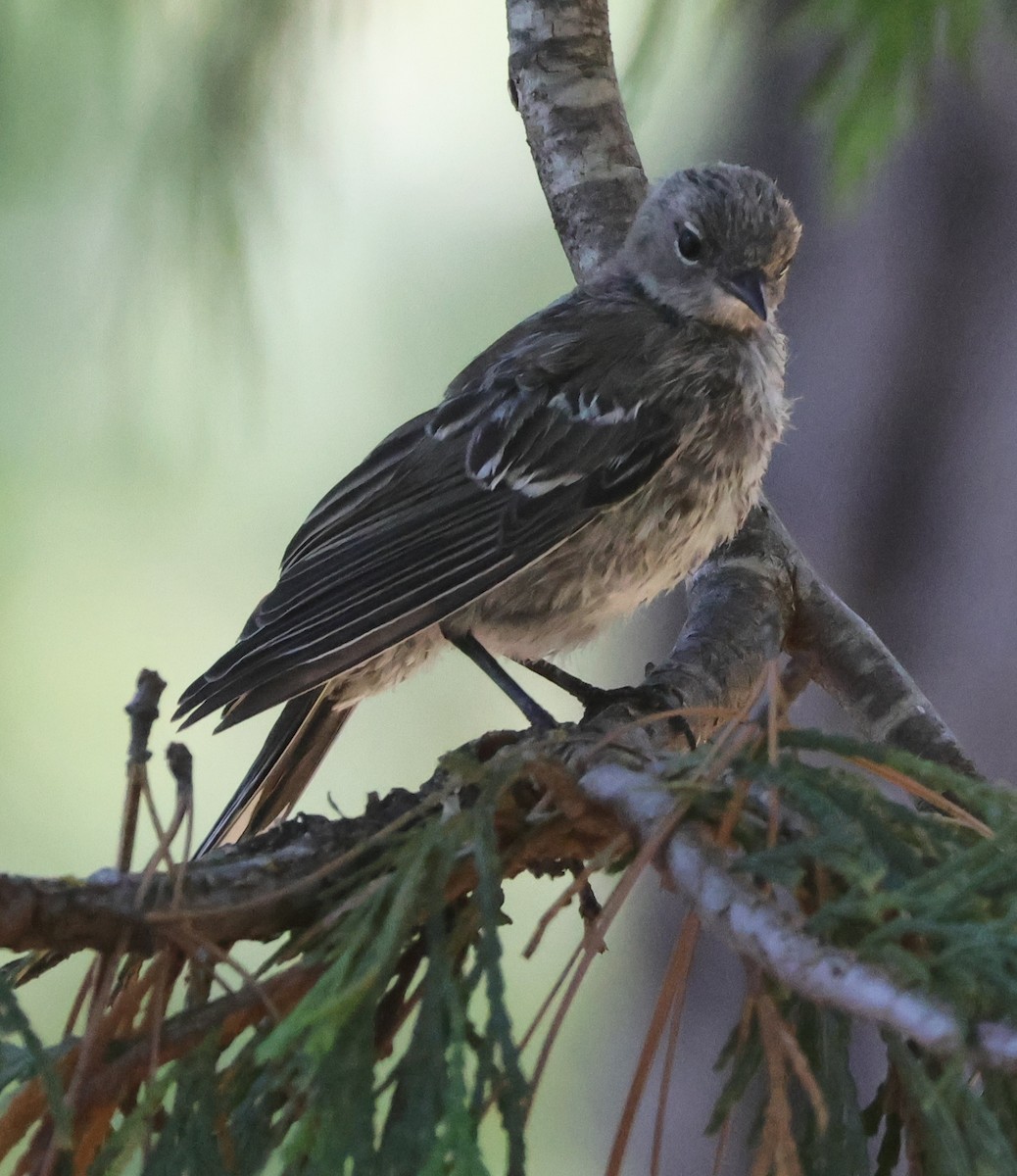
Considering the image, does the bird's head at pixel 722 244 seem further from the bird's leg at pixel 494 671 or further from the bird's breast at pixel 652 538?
the bird's leg at pixel 494 671

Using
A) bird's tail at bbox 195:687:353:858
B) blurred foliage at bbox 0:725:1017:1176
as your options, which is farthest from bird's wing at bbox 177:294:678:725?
blurred foliage at bbox 0:725:1017:1176

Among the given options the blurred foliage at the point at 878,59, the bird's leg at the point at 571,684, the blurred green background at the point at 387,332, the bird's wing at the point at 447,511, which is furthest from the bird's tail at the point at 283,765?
the blurred foliage at the point at 878,59

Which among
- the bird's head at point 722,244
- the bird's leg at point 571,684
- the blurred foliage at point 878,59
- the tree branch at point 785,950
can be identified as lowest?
the tree branch at point 785,950

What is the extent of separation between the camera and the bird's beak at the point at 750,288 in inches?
53.6

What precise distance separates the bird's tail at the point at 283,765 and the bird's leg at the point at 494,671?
140 millimetres

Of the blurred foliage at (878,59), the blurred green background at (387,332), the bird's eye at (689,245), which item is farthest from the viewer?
the blurred green background at (387,332)

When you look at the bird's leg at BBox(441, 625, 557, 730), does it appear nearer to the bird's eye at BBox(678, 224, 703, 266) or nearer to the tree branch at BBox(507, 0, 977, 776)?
the tree branch at BBox(507, 0, 977, 776)

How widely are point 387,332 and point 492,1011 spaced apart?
6.82 ft

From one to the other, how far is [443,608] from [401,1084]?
2.23ft

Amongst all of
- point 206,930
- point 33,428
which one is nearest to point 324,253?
point 33,428

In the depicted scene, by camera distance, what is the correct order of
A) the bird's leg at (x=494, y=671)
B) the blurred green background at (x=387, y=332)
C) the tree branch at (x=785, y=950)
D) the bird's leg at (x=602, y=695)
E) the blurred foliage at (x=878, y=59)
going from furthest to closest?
the blurred green background at (x=387, y=332) < the bird's leg at (x=494, y=671) < the bird's leg at (x=602, y=695) < the blurred foliage at (x=878, y=59) < the tree branch at (x=785, y=950)

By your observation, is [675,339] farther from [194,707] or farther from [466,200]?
[466,200]

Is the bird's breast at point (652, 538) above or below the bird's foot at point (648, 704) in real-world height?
above

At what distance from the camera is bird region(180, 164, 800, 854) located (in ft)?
4.02
